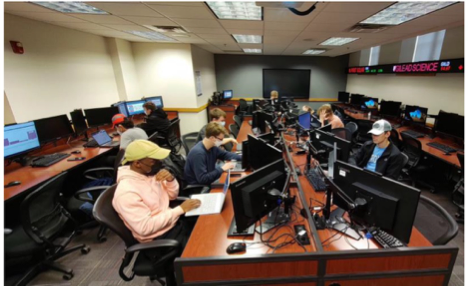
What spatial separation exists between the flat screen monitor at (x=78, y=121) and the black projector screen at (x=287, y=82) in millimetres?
6690

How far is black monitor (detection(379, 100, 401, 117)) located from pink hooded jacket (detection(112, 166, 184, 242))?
5.28 meters

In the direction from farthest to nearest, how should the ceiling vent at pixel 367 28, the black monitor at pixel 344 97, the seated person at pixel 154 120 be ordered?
the black monitor at pixel 344 97
the seated person at pixel 154 120
the ceiling vent at pixel 367 28

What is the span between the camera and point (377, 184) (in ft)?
3.82

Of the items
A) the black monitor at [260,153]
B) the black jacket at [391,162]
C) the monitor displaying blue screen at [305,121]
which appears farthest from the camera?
the monitor displaying blue screen at [305,121]

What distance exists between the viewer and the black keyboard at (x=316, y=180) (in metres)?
1.89

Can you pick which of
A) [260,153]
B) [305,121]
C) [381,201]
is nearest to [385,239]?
[381,201]

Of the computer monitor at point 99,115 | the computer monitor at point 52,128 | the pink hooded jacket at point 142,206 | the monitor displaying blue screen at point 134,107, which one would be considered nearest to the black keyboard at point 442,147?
the pink hooded jacket at point 142,206

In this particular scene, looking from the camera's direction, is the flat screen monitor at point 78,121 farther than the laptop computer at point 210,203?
Yes

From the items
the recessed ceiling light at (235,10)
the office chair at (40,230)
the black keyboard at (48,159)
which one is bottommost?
the office chair at (40,230)

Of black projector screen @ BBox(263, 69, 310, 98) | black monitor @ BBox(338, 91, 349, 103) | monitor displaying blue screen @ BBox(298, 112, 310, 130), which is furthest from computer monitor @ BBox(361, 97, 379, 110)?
monitor displaying blue screen @ BBox(298, 112, 310, 130)

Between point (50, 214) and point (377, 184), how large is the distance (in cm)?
247

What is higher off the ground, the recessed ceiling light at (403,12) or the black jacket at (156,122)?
the recessed ceiling light at (403,12)

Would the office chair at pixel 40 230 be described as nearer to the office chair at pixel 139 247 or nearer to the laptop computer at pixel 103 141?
the office chair at pixel 139 247

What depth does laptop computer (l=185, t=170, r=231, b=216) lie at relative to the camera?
159 cm
